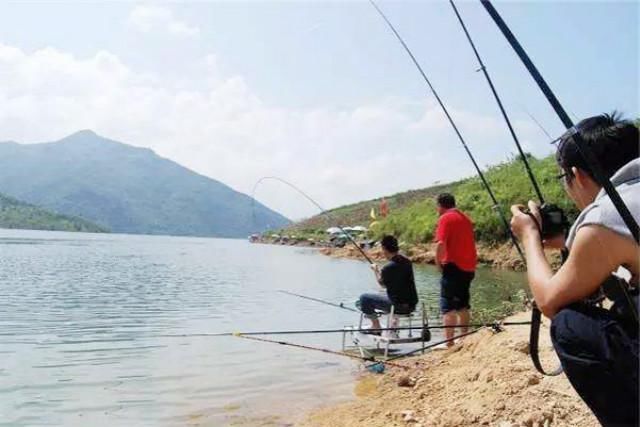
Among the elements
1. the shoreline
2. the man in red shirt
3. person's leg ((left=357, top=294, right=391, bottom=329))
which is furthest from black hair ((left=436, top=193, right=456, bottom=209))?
the shoreline

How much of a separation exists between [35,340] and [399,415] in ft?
28.6

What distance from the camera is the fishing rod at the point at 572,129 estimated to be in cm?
219

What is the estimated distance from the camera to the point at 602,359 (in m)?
2.33

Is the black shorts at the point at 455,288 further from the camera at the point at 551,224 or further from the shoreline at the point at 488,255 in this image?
the shoreline at the point at 488,255

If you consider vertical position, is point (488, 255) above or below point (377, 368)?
above

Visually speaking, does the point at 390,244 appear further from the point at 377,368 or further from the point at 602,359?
the point at 602,359

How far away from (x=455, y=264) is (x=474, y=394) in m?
3.01

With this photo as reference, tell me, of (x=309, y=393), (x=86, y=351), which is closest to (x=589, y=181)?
(x=309, y=393)

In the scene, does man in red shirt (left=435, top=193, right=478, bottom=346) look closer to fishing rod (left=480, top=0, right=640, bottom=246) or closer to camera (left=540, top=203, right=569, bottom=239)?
camera (left=540, top=203, right=569, bottom=239)

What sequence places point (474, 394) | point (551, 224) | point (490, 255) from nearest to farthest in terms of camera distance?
point (551, 224) < point (474, 394) < point (490, 255)

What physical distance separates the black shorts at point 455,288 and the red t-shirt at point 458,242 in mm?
109

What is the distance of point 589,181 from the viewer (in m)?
2.59

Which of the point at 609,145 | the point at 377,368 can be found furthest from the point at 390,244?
the point at 609,145

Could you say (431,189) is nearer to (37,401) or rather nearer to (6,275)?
(6,275)
